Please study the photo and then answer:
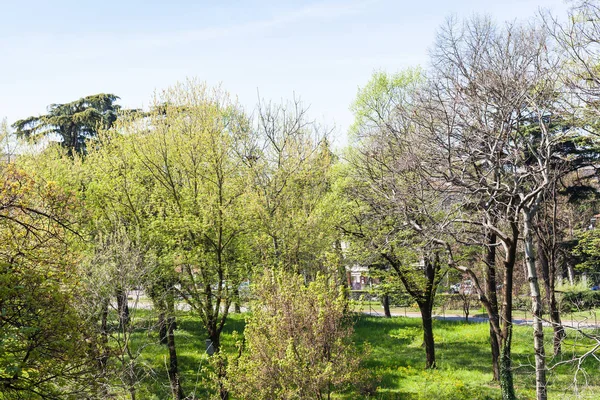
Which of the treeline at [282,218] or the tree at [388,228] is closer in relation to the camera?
the treeline at [282,218]

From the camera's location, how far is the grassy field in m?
14.3

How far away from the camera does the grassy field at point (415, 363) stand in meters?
14.3

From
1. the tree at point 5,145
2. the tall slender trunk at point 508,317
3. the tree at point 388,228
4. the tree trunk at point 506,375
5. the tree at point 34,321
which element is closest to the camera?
the tree at point 34,321

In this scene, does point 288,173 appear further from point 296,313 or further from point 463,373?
point 463,373

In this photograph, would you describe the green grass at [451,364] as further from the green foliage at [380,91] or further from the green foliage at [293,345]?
the green foliage at [380,91]

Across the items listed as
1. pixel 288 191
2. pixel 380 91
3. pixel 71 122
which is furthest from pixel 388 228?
pixel 71 122

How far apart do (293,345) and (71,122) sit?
24.2 meters

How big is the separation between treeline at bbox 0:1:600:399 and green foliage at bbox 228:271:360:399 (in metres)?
0.05

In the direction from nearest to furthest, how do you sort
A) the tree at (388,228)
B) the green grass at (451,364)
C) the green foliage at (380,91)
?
1. the green grass at (451,364)
2. the tree at (388,228)
3. the green foliage at (380,91)

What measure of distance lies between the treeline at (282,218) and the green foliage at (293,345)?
47 mm

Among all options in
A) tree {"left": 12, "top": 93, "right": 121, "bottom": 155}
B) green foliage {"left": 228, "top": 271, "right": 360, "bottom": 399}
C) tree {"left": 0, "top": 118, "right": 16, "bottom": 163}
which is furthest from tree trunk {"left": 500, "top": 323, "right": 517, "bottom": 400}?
tree {"left": 12, "top": 93, "right": 121, "bottom": 155}

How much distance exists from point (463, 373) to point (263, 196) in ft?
29.8

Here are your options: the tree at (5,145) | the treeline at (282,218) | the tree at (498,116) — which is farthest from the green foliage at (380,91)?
the tree at (5,145)

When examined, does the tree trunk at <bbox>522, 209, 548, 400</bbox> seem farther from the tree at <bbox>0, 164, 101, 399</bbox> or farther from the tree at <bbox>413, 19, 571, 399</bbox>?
the tree at <bbox>0, 164, 101, 399</bbox>
